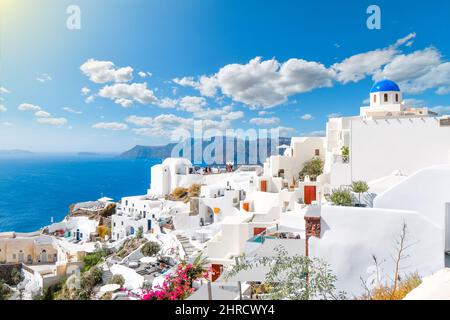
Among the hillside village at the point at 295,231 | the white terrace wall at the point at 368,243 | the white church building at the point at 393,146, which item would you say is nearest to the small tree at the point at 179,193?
the hillside village at the point at 295,231

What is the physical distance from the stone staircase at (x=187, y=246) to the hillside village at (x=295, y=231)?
48 millimetres

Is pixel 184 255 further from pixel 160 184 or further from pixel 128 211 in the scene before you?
pixel 160 184

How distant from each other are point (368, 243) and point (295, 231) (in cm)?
280

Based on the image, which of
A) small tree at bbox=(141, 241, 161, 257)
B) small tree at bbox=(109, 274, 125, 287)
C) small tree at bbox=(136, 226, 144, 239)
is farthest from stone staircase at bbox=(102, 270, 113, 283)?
small tree at bbox=(136, 226, 144, 239)

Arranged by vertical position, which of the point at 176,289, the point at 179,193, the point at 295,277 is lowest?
the point at 179,193

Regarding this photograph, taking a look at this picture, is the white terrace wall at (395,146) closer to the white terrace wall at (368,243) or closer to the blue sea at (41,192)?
the white terrace wall at (368,243)

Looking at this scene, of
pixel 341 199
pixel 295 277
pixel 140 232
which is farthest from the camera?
pixel 140 232

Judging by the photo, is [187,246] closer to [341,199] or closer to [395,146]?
[341,199]

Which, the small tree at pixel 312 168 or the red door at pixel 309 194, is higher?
the small tree at pixel 312 168

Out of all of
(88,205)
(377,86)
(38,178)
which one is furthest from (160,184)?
(38,178)

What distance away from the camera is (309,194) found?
13.4 meters

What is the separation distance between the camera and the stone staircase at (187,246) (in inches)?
486

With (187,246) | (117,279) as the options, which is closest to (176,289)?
(117,279)

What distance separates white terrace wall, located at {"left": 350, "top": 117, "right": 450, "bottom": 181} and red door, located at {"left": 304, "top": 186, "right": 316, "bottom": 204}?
3.57 m
